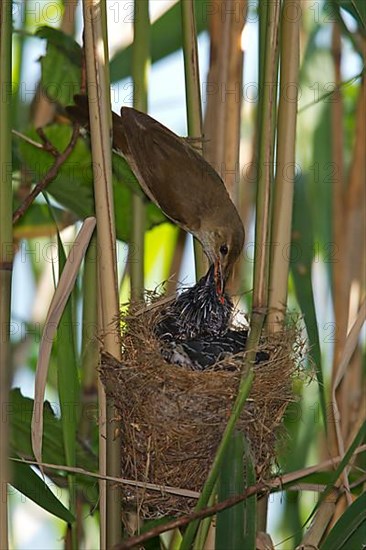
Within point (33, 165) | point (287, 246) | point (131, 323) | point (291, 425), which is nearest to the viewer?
point (287, 246)

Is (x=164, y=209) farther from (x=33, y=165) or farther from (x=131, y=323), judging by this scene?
(x=131, y=323)

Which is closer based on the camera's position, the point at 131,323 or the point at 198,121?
the point at 198,121

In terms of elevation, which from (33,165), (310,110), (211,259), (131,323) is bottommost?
(131,323)

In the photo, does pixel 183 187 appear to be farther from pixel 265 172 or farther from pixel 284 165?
pixel 265 172

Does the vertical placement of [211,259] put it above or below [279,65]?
below

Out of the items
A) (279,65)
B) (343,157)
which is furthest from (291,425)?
(279,65)

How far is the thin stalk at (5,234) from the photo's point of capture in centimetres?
147

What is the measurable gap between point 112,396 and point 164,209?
997 millimetres

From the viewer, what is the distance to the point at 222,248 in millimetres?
2502

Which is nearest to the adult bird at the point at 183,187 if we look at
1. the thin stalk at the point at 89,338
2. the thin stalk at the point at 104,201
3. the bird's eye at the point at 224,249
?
Answer: the bird's eye at the point at 224,249

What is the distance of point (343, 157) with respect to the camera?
2.52 m

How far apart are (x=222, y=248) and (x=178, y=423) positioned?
0.85m

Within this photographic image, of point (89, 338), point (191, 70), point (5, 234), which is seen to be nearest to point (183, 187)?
point (89, 338)

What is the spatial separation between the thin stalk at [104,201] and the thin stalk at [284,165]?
0.93 ft
